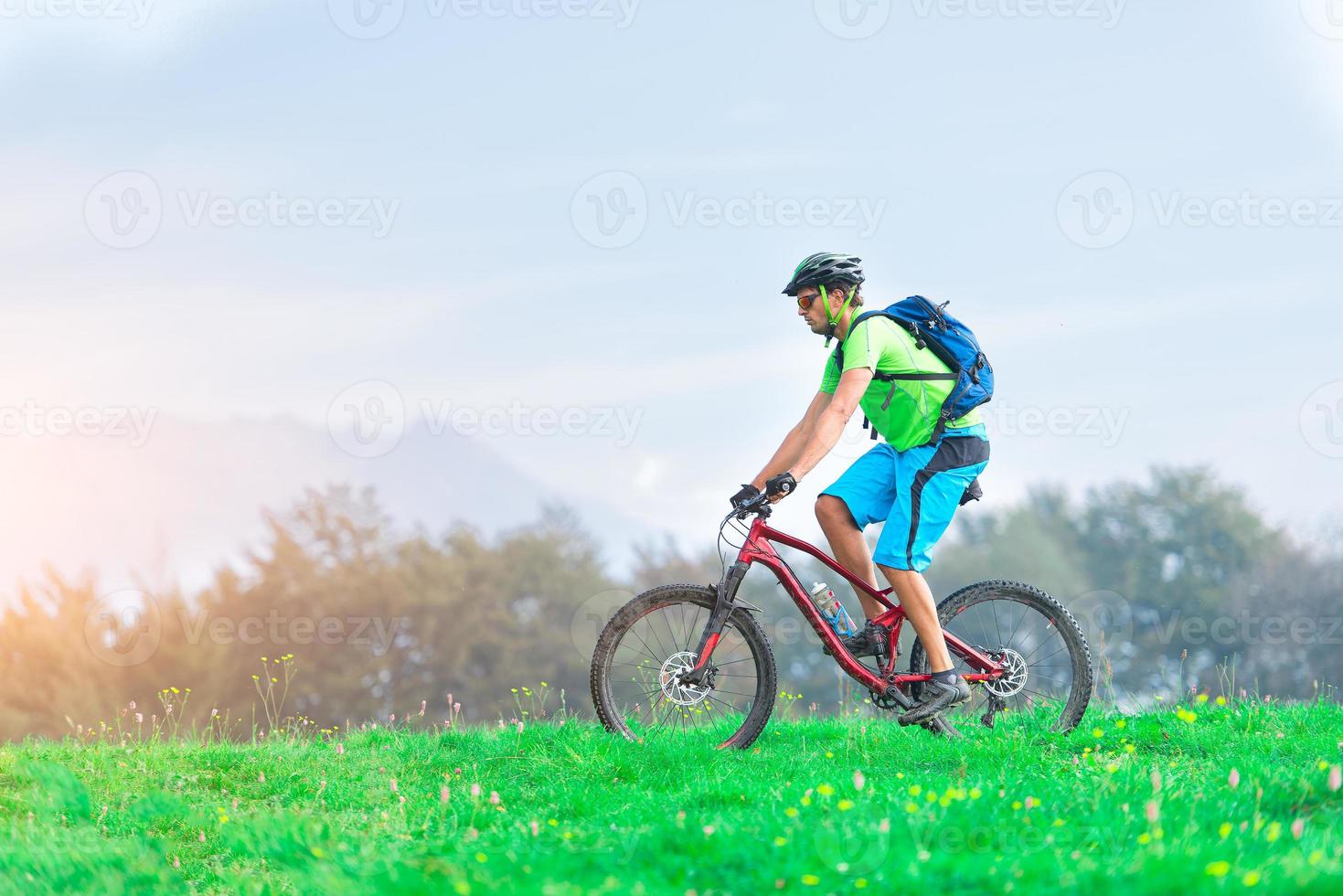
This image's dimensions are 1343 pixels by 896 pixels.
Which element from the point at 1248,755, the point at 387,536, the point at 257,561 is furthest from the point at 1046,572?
the point at 1248,755

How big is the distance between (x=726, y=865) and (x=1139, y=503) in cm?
6667

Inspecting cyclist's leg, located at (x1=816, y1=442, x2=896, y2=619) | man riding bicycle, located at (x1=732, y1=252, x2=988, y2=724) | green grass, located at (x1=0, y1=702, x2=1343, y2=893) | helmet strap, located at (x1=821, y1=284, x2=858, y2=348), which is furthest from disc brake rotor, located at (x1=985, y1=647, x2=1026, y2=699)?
helmet strap, located at (x1=821, y1=284, x2=858, y2=348)

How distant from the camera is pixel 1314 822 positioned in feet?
16.3

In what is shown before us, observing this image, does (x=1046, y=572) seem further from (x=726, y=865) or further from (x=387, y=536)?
(x=726, y=865)

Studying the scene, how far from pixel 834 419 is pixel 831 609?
1280 millimetres

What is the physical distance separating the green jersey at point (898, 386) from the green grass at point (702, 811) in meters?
1.90

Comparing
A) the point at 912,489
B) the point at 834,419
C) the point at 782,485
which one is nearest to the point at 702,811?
the point at 782,485

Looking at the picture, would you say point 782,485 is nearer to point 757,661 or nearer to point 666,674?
point 757,661

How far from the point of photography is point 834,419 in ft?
22.9

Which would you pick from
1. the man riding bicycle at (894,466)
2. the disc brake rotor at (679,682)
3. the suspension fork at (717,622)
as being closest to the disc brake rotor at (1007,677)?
the man riding bicycle at (894,466)

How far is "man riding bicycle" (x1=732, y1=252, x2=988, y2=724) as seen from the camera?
7246 millimetres

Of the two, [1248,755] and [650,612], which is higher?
[650,612]

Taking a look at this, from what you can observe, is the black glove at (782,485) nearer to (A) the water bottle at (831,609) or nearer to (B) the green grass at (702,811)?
(A) the water bottle at (831,609)

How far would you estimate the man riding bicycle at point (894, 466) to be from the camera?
7.25 metres
